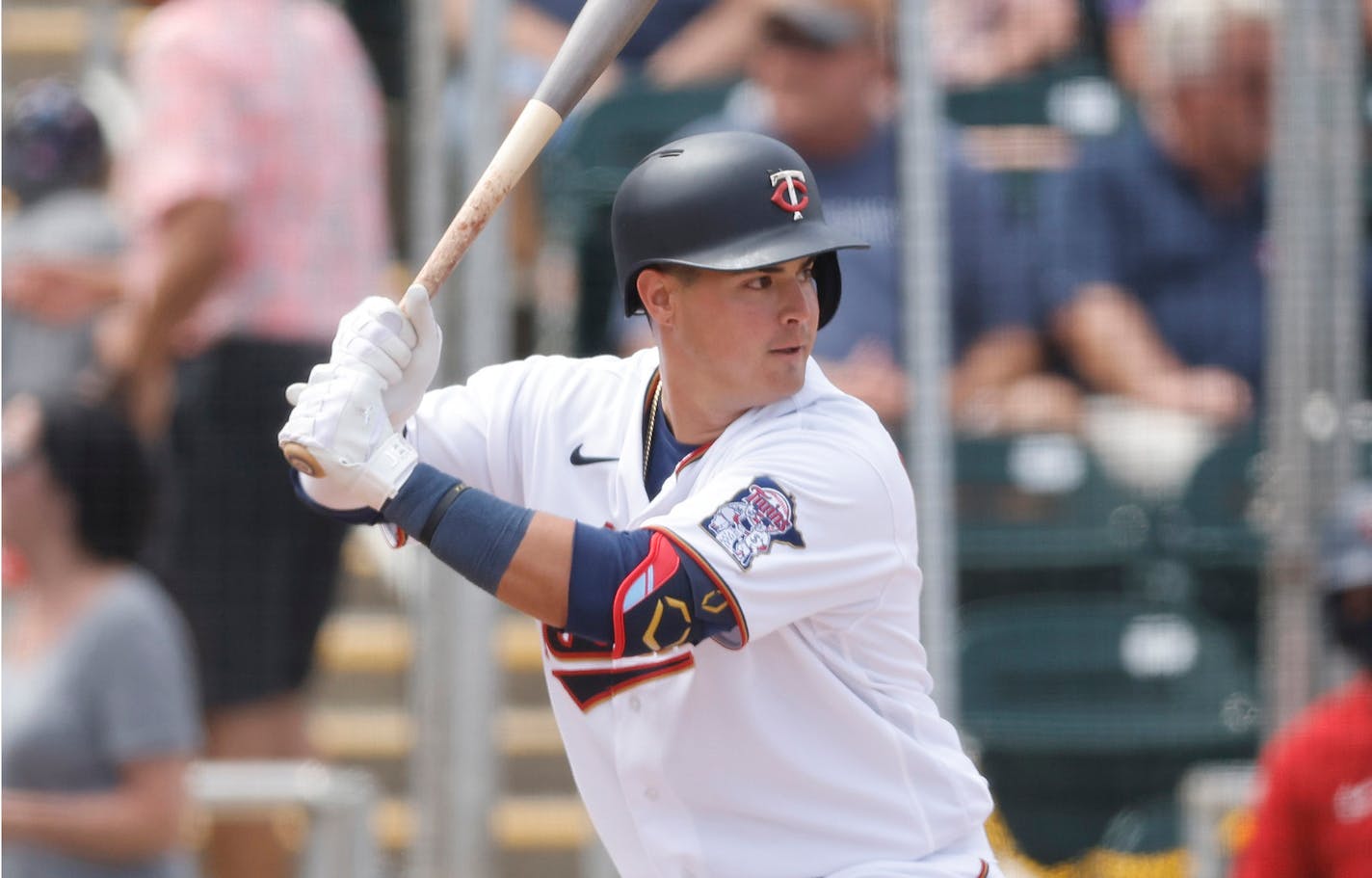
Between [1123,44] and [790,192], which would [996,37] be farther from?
[790,192]

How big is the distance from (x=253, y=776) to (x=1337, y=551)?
2.49 m

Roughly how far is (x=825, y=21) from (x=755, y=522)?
2.59m

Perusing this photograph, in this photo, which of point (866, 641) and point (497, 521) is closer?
point (497, 521)

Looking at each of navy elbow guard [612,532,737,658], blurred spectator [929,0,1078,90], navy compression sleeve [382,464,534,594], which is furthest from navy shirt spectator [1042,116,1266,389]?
navy compression sleeve [382,464,534,594]

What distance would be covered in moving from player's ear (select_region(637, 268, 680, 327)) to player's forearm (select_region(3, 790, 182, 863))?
6.21ft

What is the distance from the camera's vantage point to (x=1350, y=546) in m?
4.76

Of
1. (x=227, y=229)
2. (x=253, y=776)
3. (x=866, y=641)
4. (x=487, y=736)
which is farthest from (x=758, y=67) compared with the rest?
(x=866, y=641)

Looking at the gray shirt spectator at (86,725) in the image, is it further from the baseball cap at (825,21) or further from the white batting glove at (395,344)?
the baseball cap at (825,21)

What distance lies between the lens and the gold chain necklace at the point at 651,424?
3.27 metres

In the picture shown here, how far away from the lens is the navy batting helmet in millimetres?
3059

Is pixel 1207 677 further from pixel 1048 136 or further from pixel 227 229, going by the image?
pixel 227 229

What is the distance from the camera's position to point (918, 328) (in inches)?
200

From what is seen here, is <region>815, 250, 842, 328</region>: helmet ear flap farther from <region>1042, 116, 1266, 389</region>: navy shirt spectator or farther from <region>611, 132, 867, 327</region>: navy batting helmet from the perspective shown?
<region>1042, 116, 1266, 389</region>: navy shirt spectator

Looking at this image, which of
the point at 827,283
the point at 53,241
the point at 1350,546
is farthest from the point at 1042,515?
the point at 53,241
